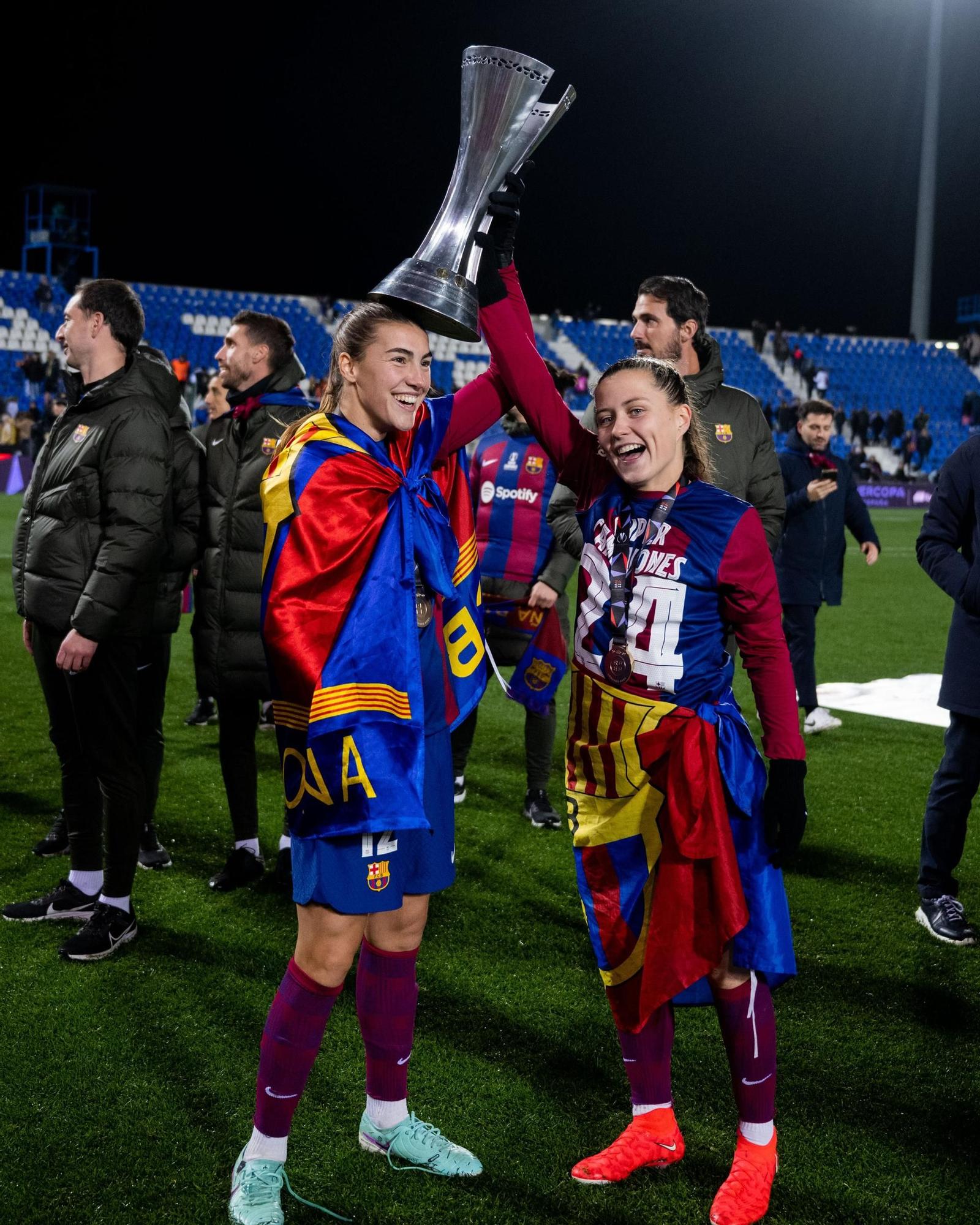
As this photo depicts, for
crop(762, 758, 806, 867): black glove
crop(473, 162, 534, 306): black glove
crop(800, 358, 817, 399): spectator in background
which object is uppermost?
crop(800, 358, 817, 399): spectator in background

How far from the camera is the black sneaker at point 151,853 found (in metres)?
3.98

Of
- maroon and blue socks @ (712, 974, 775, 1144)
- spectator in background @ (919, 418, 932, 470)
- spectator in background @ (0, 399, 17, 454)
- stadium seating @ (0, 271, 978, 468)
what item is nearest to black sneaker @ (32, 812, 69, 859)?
maroon and blue socks @ (712, 974, 775, 1144)

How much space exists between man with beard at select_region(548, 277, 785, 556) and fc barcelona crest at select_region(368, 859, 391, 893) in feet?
5.37

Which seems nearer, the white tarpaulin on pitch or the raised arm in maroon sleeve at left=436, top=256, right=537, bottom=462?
the raised arm in maroon sleeve at left=436, top=256, right=537, bottom=462

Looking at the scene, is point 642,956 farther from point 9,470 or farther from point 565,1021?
point 9,470

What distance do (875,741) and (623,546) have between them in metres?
4.34

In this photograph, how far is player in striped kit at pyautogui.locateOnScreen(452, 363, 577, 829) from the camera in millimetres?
4586

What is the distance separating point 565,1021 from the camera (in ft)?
9.68

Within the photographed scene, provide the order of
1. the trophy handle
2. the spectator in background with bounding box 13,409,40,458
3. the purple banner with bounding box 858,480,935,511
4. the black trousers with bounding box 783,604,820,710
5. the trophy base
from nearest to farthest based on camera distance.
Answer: the trophy base < the trophy handle < the black trousers with bounding box 783,604,820,710 < the spectator in background with bounding box 13,409,40,458 < the purple banner with bounding box 858,480,935,511

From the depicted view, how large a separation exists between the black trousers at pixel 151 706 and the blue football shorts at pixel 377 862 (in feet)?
6.23

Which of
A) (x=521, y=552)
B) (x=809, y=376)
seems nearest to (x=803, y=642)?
(x=521, y=552)

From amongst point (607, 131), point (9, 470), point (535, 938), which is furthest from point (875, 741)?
point (607, 131)

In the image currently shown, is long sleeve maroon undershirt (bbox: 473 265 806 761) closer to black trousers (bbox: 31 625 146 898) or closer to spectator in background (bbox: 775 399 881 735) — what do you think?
black trousers (bbox: 31 625 146 898)

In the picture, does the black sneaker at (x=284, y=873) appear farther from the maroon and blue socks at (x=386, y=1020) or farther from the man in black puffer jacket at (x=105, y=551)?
the maroon and blue socks at (x=386, y=1020)
